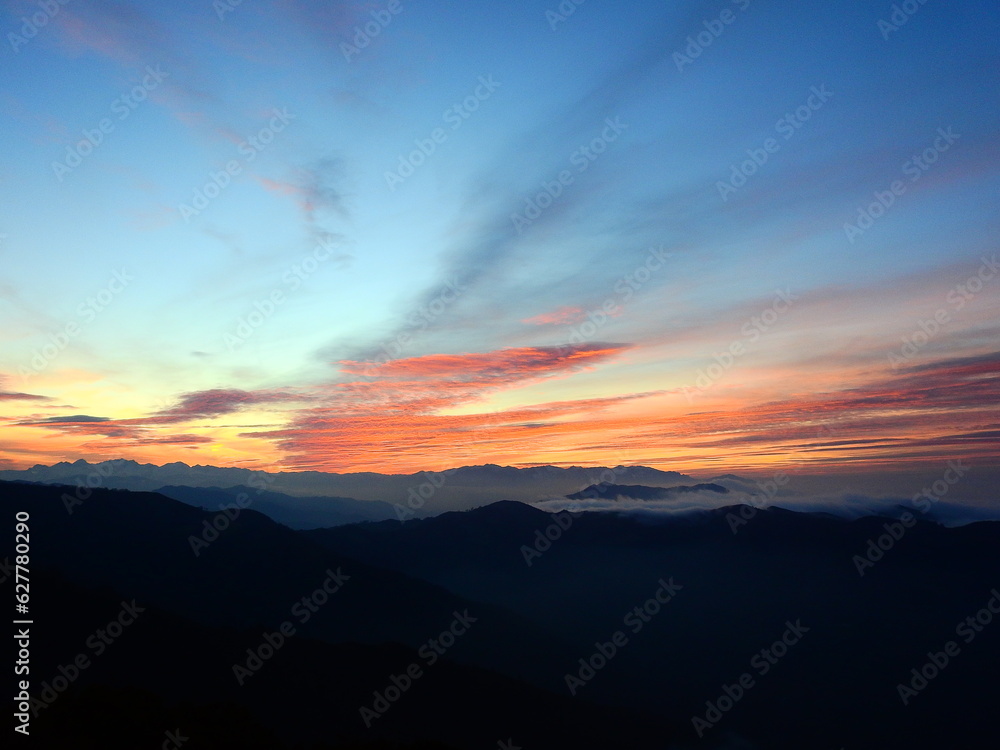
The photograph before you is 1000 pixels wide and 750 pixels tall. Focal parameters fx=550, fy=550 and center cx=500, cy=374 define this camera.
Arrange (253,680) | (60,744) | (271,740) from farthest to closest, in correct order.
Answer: (253,680) → (271,740) → (60,744)

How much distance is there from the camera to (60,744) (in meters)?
84.2

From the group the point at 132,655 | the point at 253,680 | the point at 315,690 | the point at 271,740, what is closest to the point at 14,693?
the point at 132,655

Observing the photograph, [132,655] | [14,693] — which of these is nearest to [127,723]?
[14,693]

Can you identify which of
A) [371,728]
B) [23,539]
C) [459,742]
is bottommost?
[459,742]

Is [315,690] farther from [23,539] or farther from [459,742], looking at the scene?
[23,539]

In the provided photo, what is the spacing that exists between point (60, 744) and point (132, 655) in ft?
419

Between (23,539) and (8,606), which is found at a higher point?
(23,539)

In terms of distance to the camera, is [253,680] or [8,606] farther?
[253,680]

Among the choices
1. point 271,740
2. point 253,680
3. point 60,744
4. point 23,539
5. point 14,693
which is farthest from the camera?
point 253,680

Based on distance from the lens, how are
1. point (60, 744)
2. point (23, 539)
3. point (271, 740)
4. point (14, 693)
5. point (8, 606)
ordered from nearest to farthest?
1. point (23, 539)
2. point (60, 744)
3. point (271, 740)
4. point (14, 693)
5. point (8, 606)

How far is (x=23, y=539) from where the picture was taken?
71000 mm

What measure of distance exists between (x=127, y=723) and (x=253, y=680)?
4761 inches

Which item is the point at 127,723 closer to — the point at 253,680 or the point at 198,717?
the point at 198,717

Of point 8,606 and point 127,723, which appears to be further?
point 8,606
